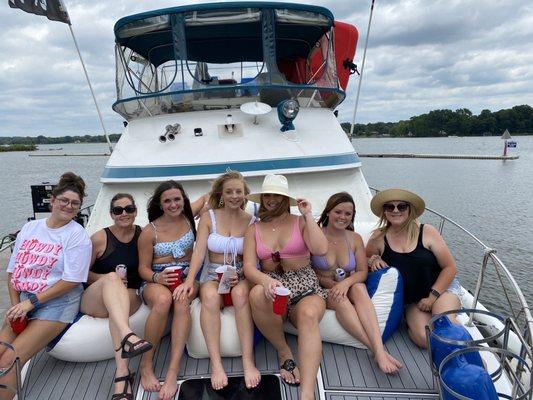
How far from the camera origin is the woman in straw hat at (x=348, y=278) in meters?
3.20

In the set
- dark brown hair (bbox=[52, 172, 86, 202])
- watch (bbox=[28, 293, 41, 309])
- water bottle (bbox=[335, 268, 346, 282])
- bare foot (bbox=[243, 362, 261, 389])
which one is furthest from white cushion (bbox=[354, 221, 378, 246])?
watch (bbox=[28, 293, 41, 309])

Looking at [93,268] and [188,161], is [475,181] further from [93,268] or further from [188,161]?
[93,268]

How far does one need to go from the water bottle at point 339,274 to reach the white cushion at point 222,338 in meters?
0.95

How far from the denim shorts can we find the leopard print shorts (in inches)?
60.4

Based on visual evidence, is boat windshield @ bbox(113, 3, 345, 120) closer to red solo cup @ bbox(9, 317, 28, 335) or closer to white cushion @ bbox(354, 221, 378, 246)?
white cushion @ bbox(354, 221, 378, 246)

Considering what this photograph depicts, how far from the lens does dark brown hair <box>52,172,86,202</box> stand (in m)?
3.27

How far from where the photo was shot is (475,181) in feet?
82.9

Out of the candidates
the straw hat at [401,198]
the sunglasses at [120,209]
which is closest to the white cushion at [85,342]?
the sunglasses at [120,209]

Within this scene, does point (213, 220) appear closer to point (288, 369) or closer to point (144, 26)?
point (288, 369)

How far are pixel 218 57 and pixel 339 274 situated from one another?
5.06 m

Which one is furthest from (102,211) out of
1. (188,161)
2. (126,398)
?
(126,398)

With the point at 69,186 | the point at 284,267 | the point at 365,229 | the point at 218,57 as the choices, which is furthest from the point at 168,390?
the point at 218,57

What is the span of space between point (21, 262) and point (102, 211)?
2.80m

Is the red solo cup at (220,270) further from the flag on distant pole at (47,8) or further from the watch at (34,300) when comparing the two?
the flag on distant pole at (47,8)
